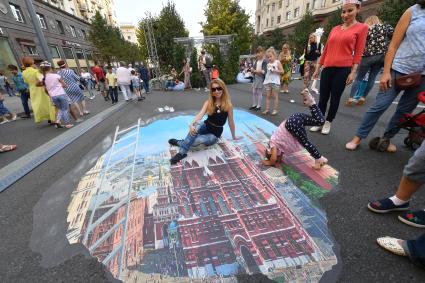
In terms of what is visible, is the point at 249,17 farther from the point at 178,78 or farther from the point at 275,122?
the point at 275,122

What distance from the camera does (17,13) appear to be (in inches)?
667

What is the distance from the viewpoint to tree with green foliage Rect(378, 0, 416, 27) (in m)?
11.6

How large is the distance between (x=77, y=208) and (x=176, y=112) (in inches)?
148

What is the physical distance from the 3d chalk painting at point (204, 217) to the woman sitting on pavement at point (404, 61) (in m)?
1.12

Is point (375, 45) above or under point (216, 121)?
above

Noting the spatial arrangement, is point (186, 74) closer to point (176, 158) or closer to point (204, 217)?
point (176, 158)

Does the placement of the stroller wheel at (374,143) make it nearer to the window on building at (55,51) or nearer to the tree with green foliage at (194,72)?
the tree with green foliage at (194,72)

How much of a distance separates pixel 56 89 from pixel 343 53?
5.80 meters

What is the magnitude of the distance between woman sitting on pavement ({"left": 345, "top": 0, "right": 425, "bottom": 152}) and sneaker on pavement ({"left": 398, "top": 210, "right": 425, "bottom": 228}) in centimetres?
145

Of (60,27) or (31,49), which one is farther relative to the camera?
(60,27)

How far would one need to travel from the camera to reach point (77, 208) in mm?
2098

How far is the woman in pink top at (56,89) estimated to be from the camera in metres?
4.60

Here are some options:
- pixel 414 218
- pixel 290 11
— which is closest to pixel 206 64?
pixel 414 218

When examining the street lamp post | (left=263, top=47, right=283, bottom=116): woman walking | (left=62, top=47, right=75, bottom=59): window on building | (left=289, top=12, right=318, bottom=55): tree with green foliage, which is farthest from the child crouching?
(left=62, top=47, right=75, bottom=59): window on building
